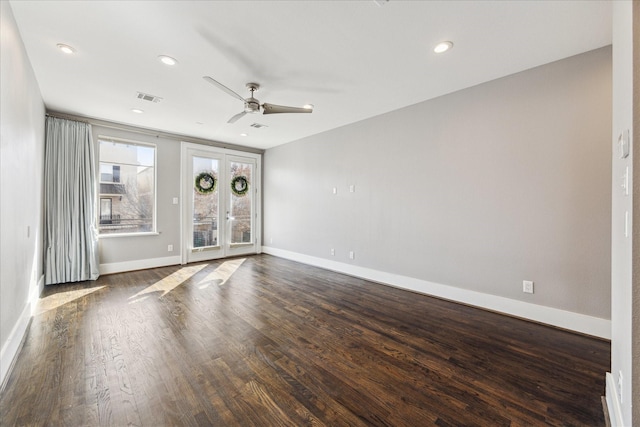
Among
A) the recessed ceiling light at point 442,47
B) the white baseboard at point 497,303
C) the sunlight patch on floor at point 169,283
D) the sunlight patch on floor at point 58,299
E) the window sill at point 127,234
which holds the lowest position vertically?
the sunlight patch on floor at point 58,299

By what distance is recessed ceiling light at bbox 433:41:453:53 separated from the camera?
7.77 feet

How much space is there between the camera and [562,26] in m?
2.15

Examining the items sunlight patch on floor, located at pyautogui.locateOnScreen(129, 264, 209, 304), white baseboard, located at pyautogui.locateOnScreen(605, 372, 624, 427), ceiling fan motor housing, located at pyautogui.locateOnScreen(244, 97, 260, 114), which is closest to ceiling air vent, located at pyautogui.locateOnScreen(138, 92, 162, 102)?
ceiling fan motor housing, located at pyautogui.locateOnScreen(244, 97, 260, 114)

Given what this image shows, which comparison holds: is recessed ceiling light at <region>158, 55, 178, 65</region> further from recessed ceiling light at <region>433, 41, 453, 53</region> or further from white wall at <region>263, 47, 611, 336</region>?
white wall at <region>263, 47, 611, 336</region>

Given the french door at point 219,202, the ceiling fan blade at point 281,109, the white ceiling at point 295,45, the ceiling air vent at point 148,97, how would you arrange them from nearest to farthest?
the white ceiling at point 295,45 < the ceiling fan blade at point 281,109 < the ceiling air vent at point 148,97 < the french door at point 219,202

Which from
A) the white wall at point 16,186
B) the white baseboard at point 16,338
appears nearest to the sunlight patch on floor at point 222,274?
the white baseboard at point 16,338

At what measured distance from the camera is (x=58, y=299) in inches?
135

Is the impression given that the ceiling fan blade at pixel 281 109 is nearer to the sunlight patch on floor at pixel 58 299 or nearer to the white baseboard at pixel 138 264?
the sunlight patch on floor at pixel 58 299

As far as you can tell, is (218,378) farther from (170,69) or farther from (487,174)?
(487,174)

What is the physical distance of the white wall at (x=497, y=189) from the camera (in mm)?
2482

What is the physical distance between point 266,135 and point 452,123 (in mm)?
3494

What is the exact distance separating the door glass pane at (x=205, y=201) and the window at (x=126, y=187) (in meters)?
0.79

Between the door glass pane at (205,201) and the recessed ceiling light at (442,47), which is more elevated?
the recessed ceiling light at (442,47)

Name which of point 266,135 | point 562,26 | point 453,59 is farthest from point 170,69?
A: point 562,26
